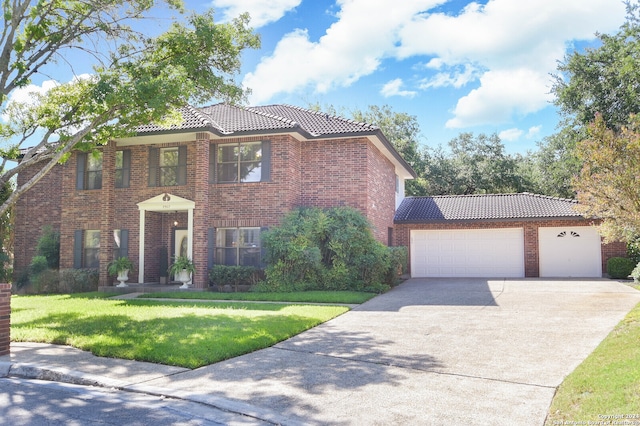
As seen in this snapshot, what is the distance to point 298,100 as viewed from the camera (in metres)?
41.2

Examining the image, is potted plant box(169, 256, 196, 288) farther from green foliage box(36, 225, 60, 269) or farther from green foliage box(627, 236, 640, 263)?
green foliage box(627, 236, 640, 263)

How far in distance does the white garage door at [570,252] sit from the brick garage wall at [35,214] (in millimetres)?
20310

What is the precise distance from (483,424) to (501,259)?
18.4 meters

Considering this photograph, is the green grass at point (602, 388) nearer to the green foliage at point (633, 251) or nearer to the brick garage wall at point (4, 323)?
the brick garage wall at point (4, 323)

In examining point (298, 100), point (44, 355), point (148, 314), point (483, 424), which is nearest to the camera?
point (483, 424)

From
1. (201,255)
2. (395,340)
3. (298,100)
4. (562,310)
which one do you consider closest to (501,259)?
(562,310)

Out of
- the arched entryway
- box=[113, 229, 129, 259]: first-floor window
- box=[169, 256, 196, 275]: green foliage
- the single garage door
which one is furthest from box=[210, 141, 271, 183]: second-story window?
the single garage door

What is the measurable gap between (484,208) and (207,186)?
1290 cm

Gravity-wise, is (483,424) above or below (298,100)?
below

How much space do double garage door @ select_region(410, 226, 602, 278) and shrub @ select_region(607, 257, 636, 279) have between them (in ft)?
3.13

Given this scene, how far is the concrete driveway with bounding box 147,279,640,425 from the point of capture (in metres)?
5.25

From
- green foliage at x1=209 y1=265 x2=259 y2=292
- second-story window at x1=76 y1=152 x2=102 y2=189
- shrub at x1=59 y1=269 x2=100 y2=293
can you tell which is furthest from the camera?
second-story window at x1=76 y1=152 x2=102 y2=189

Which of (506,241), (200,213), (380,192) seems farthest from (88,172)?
(506,241)

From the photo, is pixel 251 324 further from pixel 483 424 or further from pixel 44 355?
pixel 483 424
